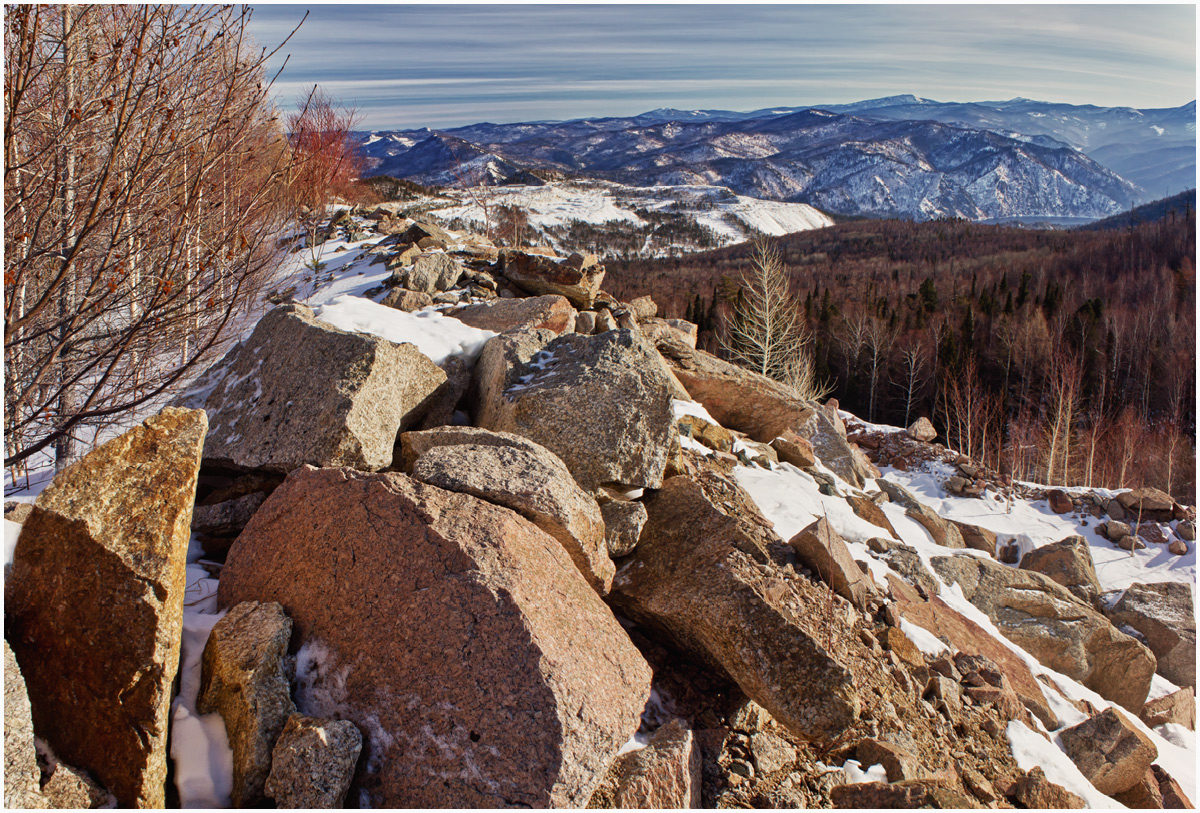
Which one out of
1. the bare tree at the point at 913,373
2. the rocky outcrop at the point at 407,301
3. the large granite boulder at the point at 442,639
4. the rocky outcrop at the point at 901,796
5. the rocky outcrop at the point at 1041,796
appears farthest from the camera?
the bare tree at the point at 913,373

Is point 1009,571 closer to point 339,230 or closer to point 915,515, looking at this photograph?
point 915,515

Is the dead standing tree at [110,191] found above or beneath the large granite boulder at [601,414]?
above

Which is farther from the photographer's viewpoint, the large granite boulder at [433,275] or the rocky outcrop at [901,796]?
the large granite boulder at [433,275]

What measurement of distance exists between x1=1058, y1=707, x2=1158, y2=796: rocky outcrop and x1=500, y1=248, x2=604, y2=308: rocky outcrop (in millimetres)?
7785

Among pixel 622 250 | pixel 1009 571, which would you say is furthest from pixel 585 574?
pixel 622 250

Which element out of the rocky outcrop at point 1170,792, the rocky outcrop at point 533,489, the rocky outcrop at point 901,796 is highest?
the rocky outcrop at point 533,489

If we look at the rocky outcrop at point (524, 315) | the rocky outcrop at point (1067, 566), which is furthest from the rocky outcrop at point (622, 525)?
the rocky outcrop at point (1067, 566)

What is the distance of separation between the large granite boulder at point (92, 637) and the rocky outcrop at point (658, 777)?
6.07ft

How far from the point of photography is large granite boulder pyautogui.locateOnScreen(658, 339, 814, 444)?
29.3 feet

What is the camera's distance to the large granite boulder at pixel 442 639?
277 cm

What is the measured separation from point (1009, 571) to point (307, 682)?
28.7 ft

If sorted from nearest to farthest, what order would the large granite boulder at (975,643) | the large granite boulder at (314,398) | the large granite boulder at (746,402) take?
1. the large granite boulder at (314,398)
2. the large granite boulder at (975,643)
3. the large granite boulder at (746,402)

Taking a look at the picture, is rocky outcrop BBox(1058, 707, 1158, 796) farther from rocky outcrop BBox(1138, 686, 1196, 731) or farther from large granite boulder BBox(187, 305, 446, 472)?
large granite boulder BBox(187, 305, 446, 472)

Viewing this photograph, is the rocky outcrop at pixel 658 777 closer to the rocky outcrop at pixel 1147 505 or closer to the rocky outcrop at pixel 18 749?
the rocky outcrop at pixel 18 749
